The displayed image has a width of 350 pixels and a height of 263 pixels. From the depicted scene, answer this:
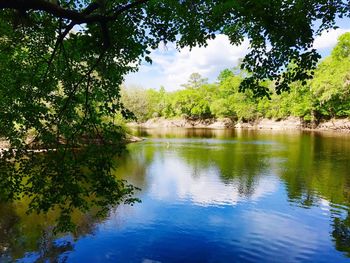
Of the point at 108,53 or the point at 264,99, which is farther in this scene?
the point at 264,99

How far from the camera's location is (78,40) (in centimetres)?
929

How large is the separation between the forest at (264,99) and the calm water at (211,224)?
20411mm

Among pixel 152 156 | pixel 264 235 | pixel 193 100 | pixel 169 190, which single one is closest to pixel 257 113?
pixel 193 100

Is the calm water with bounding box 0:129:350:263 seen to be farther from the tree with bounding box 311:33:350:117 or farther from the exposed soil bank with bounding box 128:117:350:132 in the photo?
the exposed soil bank with bounding box 128:117:350:132

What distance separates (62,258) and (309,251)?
9.87m

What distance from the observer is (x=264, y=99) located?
101062 mm

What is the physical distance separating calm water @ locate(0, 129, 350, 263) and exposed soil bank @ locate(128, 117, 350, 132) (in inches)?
2316

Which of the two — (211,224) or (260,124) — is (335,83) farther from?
(211,224)

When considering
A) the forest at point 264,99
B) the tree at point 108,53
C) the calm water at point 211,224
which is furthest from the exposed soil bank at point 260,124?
the tree at point 108,53

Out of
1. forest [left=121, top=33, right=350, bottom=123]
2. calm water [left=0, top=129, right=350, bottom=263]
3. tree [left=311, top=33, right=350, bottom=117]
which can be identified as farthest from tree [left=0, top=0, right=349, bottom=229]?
tree [left=311, top=33, right=350, bottom=117]

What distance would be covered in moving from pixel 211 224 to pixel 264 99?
289 feet

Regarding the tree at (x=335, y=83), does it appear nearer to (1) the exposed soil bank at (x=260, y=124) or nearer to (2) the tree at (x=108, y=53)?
(1) the exposed soil bank at (x=260, y=124)

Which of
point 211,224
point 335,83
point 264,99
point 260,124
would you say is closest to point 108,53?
point 211,224

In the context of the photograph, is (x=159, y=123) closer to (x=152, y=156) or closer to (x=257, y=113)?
(x=257, y=113)
